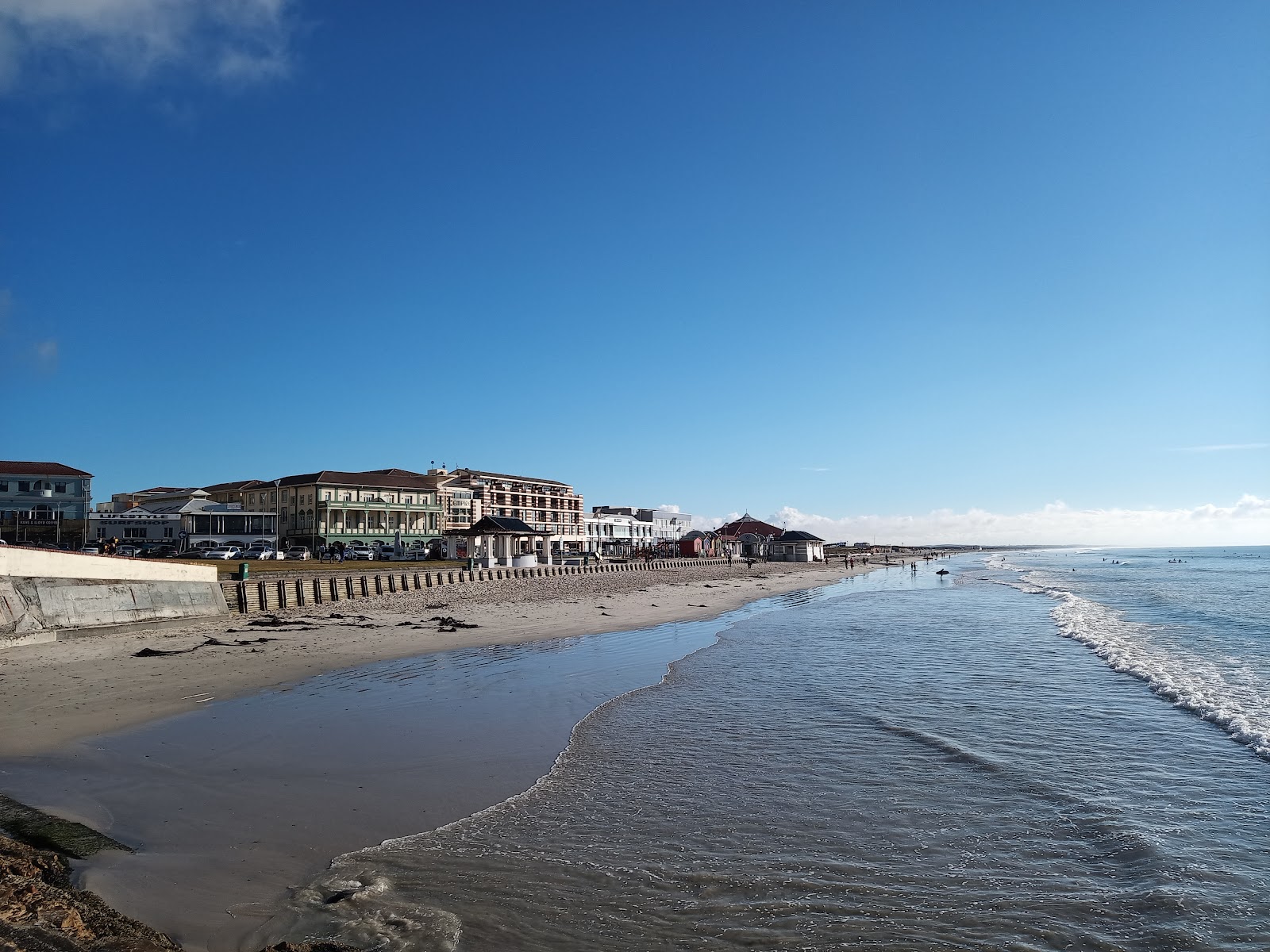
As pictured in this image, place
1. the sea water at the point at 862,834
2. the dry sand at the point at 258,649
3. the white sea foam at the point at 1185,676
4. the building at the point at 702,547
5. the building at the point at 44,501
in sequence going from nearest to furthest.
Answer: the sea water at the point at 862,834
the white sea foam at the point at 1185,676
the dry sand at the point at 258,649
the building at the point at 44,501
the building at the point at 702,547

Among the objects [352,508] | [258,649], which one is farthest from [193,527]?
[258,649]

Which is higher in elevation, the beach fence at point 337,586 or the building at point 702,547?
the building at point 702,547

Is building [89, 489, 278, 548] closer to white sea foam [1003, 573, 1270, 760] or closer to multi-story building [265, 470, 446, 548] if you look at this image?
multi-story building [265, 470, 446, 548]

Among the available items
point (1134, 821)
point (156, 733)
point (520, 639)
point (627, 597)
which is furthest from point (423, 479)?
point (1134, 821)

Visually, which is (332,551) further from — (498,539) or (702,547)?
(702,547)

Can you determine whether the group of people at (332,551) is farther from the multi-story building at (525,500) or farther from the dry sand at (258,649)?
the dry sand at (258,649)

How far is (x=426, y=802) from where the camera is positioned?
26.1ft

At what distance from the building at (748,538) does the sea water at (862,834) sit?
92227 millimetres

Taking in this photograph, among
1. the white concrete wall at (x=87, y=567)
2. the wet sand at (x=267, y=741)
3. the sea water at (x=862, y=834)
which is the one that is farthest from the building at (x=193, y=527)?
the sea water at (x=862, y=834)

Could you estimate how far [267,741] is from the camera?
34.2ft

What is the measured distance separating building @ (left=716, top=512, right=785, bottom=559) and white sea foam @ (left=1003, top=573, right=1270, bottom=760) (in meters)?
79.1

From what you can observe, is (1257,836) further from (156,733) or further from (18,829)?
(156,733)

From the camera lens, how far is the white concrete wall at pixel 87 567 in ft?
A: 60.1

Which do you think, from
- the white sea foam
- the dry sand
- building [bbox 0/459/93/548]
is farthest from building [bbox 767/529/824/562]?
building [bbox 0/459/93/548]
